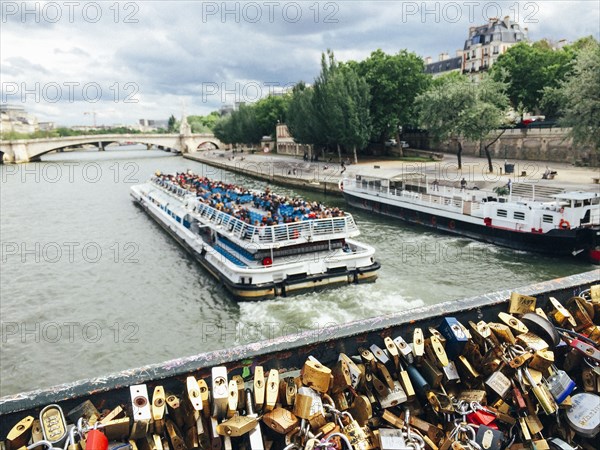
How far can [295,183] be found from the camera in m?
49.9

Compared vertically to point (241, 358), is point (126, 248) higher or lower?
lower

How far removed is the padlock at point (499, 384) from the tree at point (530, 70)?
55.1 metres

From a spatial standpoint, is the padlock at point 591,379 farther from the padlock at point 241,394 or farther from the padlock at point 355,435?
the padlock at point 241,394

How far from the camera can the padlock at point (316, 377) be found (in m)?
4.27

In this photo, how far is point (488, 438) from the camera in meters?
4.14

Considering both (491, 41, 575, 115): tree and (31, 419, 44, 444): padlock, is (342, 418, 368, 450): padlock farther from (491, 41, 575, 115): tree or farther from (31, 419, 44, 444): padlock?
(491, 41, 575, 115): tree

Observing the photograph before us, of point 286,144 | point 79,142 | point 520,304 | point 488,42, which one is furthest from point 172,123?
point 520,304

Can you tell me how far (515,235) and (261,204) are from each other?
12956 mm

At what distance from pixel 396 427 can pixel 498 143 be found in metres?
54.3

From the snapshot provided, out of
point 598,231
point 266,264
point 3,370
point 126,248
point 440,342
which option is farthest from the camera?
point 126,248

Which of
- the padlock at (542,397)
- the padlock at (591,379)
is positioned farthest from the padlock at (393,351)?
the padlock at (591,379)

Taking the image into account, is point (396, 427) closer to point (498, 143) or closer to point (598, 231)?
point (598, 231)

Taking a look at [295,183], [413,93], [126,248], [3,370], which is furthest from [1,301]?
[413,93]

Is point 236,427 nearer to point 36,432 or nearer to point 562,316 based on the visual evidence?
point 36,432
